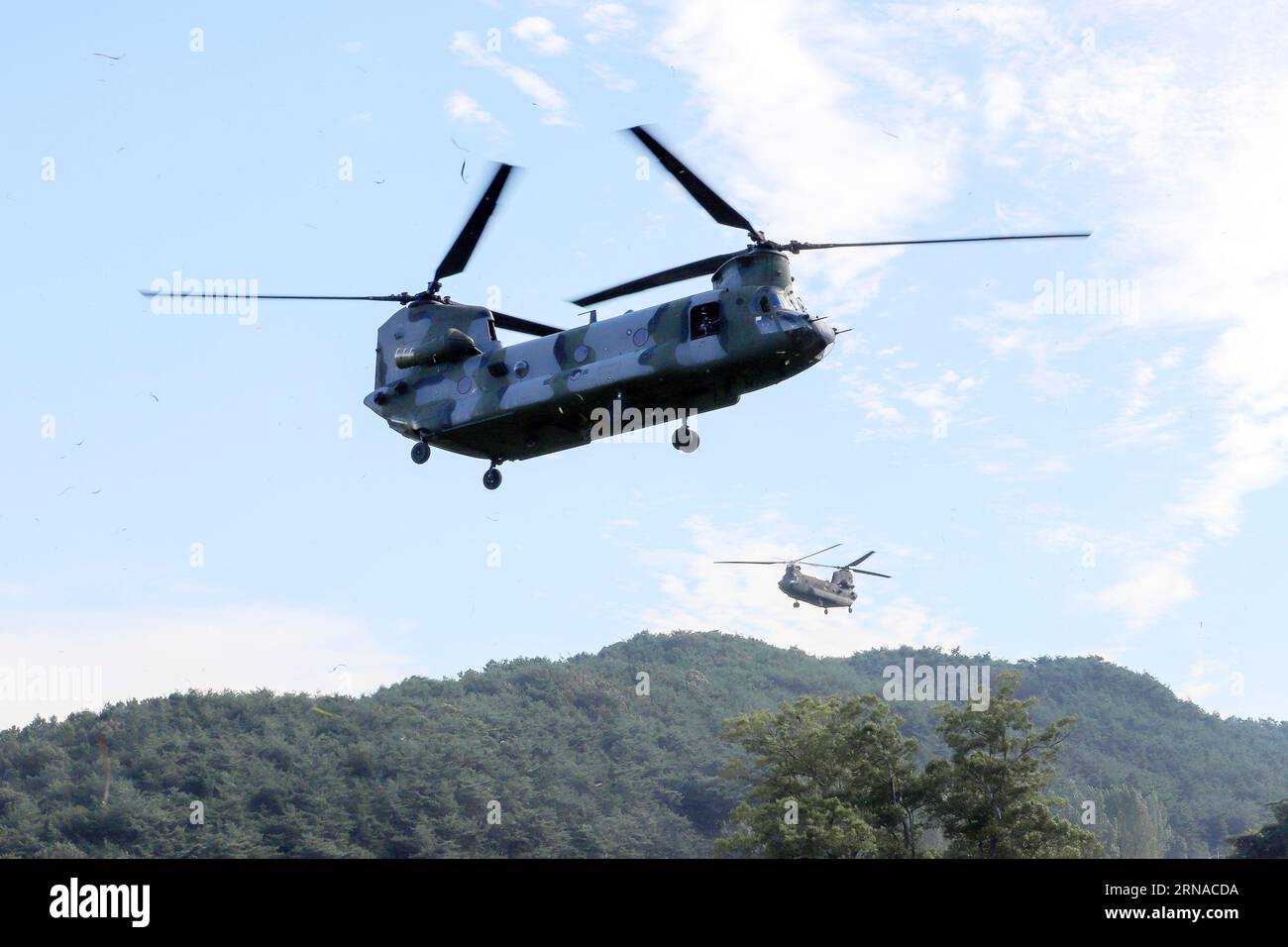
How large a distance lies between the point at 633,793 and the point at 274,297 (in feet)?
365

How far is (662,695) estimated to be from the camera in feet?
600

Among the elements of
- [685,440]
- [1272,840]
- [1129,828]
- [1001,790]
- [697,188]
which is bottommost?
[1129,828]

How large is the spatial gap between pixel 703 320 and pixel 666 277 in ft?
7.96

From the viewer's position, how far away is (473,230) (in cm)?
3475

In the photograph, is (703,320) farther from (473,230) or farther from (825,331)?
(473,230)

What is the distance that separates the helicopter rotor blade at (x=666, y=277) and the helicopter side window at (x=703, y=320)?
1.58 metres

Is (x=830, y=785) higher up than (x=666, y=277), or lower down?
lower down

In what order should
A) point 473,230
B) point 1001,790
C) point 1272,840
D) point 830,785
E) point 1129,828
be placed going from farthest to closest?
1. point 1129,828
2. point 1272,840
3. point 830,785
4. point 1001,790
5. point 473,230

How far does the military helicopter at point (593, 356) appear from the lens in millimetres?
29125

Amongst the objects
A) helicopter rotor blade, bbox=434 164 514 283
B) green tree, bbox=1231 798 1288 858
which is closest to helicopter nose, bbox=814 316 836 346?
helicopter rotor blade, bbox=434 164 514 283

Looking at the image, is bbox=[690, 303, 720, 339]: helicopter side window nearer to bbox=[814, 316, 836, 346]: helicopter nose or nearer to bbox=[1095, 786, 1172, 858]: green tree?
bbox=[814, 316, 836, 346]: helicopter nose

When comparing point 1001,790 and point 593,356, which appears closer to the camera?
point 593,356

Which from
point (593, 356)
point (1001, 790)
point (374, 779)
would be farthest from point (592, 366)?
point (374, 779)
